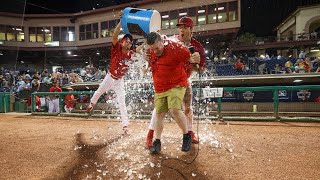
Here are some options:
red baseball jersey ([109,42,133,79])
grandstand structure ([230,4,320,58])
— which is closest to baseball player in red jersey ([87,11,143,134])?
red baseball jersey ([109,42,133,79])

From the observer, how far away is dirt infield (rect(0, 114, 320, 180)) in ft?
11.2

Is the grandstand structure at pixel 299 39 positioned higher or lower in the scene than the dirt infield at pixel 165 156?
higher

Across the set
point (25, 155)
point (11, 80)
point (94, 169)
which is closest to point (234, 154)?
point (94, 169)

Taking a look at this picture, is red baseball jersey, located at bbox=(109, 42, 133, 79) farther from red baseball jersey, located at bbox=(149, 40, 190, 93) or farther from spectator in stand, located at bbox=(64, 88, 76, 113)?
spectator in stand, located at bbox=(64, 88, 76, 113)

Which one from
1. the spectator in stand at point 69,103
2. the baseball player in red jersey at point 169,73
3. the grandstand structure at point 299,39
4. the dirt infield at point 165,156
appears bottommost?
the dirt infield at point 165,156

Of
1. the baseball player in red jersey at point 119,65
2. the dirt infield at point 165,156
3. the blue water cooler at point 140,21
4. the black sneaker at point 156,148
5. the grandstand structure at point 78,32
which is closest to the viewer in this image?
the dirt infield at point 165,156

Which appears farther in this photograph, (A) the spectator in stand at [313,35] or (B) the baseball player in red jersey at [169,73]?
(A) the spectator in stand at [313,35]

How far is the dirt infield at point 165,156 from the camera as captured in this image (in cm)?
340

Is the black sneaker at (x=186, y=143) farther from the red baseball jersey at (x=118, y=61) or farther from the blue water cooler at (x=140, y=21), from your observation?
the red baseball jersey at (x=118, y=61)

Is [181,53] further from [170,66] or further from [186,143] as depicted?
[186,143]

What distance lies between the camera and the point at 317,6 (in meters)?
27.8

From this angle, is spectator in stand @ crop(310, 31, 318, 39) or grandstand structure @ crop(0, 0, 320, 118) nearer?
grandstand structure @ crop(0, 0, 320, 118)

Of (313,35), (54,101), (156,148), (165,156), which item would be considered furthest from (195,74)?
(313,35)

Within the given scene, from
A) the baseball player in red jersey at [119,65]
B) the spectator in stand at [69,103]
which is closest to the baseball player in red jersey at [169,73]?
the baseball player in red jersey at [119,65]
